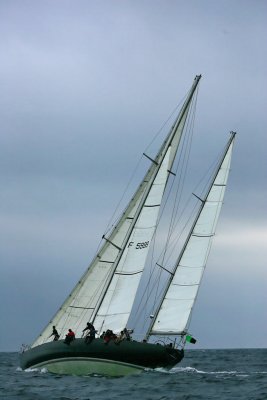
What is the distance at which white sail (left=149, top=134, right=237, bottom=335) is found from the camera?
43.4 metres

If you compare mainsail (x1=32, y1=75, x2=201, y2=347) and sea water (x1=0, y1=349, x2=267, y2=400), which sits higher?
mainsail (x1=32, y1=75, x2=201, y2=347)

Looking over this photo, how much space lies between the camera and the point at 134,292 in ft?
133

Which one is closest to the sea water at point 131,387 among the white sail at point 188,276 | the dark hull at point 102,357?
the dark hull at point 102,357

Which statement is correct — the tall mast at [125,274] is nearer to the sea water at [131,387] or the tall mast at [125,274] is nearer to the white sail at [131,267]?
the white sail at [131,267]

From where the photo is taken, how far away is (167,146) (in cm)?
4156

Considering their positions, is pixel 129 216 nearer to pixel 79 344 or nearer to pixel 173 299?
pixel 173 299

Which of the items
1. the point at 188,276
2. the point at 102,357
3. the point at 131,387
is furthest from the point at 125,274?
the point at 131,387

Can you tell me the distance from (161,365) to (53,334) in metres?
5.57

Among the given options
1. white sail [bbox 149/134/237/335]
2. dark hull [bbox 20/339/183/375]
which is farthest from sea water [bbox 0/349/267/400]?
white sail [bbox 149/134/237/335]

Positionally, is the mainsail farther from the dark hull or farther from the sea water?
the sea water

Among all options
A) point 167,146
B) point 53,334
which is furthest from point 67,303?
point 167,146

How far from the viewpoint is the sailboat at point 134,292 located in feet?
128

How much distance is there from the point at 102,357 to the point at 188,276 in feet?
23.9

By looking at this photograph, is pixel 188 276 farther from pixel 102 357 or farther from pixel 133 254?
pixel 102 357
